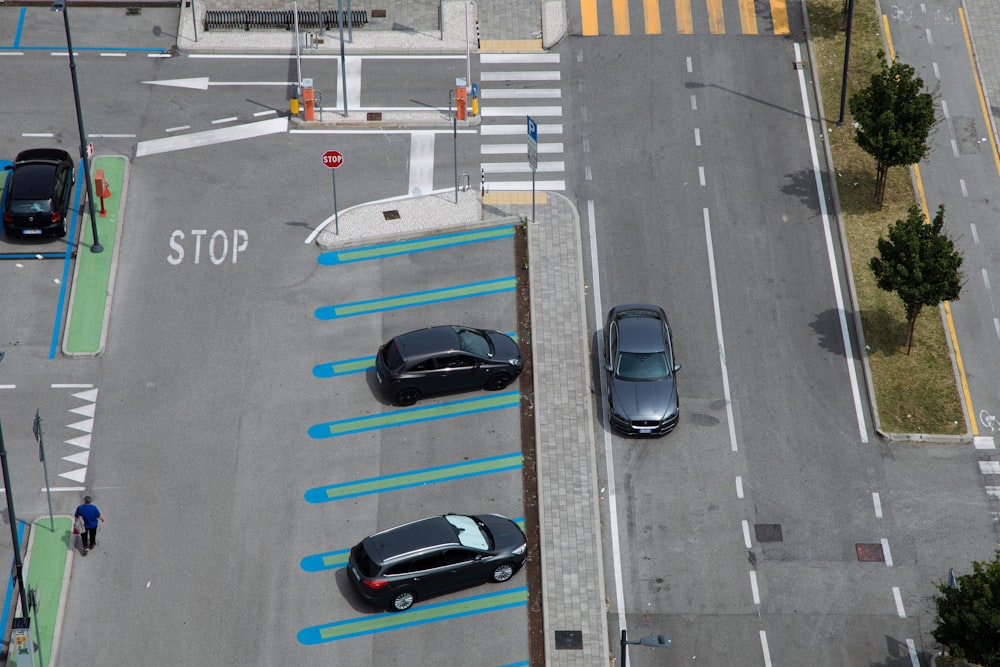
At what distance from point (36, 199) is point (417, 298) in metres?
11.2

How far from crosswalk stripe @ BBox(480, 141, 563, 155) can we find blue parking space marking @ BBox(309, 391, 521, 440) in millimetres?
9984

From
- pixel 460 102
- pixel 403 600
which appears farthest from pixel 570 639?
pixel 460 102

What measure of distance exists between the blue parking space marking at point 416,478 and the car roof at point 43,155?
47.5 feet

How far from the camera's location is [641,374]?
36375 millimetres

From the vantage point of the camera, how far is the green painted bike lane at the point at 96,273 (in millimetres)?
37906

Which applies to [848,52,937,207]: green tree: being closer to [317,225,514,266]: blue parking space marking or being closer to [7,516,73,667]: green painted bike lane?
[317,225,514,266]: blue parking space marking

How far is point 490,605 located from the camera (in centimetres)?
3259

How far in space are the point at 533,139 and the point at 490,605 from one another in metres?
13.8

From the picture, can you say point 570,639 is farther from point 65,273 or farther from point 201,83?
point 201,83

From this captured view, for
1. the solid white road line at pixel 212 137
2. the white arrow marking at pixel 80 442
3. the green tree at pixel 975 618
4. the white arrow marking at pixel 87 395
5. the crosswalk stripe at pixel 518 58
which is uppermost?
the crosswalk stripe at pixel 518 58

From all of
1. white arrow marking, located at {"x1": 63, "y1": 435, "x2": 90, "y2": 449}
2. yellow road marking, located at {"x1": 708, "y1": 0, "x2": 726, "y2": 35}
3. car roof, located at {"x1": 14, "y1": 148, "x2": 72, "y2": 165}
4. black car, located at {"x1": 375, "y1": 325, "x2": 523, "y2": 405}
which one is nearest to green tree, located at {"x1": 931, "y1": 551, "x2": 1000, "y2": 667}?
black car, located at {"x1": 375, "y1": 325, "x2": 523, "y2": 405}

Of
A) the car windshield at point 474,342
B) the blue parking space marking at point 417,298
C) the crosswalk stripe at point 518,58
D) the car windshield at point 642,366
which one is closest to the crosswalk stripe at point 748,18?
the crosswalk stripe at point 518,58

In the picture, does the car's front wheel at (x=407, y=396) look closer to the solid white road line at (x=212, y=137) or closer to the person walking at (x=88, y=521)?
the person walking at (x=88, y=521)

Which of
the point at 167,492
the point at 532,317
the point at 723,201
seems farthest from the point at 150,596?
the point at 723,201
